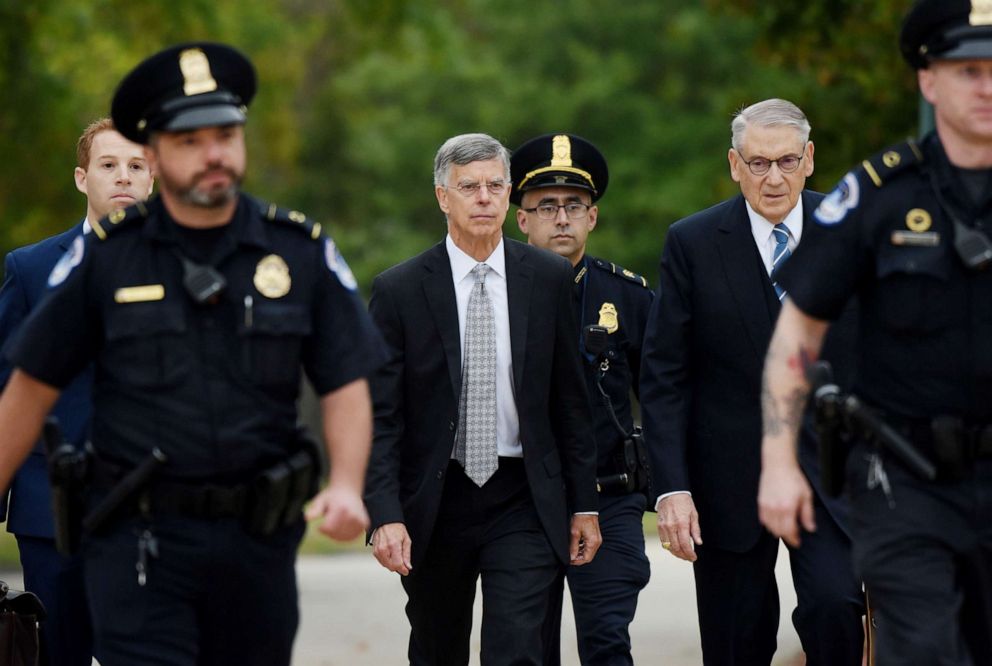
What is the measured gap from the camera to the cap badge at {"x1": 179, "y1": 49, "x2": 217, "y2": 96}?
5.78 m

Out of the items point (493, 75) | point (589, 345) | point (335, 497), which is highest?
point (493, 75)

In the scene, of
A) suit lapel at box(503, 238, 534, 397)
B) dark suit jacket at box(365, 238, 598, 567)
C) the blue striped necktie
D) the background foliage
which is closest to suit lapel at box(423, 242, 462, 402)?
dark suit jacket at box(365, 238, 598, 567)

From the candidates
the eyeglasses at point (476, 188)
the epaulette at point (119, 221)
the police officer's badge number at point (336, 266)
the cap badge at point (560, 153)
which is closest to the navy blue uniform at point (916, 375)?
the police officer's badge number at point (336, 266)

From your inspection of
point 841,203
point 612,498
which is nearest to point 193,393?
point 841,203

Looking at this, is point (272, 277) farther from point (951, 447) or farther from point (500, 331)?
point (500, 331)

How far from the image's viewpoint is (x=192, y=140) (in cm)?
570

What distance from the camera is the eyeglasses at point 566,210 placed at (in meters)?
8.96

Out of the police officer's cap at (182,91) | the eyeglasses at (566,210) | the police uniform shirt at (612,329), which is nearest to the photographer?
the police officer's cap at (182,91)

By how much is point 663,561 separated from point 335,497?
9222mm

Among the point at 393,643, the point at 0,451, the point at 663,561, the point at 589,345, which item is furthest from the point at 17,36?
the point at 0,451

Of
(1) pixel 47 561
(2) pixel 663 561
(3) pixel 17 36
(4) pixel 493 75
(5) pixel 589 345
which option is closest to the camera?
(1) pixel 47 561

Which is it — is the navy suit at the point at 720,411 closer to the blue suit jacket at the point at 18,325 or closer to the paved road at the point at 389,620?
the blue suit jacket at the point at 18,325

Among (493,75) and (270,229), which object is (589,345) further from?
(493,75)

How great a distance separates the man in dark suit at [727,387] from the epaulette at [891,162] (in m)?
1.82
